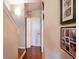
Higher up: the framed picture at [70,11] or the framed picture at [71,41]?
the framed picture at [70,11]

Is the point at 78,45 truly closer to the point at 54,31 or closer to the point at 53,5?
the point at 54,31

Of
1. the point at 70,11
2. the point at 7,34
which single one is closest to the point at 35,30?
the point at 7,34

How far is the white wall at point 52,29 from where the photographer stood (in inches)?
72.9

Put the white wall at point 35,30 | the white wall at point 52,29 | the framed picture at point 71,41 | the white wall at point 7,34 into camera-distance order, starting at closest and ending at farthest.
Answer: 1. the framed picture at point 71,41
2. the white wall at point 52,29
3. the white wall at point 7,34
4. the white wall at point 35,30

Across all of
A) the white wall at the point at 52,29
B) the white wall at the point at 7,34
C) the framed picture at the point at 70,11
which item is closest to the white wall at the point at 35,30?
the white wall at the point at 7,34

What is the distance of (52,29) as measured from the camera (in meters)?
1.88

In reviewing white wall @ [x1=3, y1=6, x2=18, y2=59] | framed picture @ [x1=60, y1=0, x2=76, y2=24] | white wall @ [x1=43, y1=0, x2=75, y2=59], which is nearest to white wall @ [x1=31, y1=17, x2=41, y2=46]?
white wall @ [x1=3, y1=6, x2=18, y2=59]

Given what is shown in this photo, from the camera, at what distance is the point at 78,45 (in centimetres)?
68

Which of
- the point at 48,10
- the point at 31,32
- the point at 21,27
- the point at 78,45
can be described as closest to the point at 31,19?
the point at 31,32

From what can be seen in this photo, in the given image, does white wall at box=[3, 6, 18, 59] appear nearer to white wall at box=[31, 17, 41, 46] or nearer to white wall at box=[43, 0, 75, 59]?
white wall at box=[43, 0, 75, 59]

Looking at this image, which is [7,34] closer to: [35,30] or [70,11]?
[70,11]

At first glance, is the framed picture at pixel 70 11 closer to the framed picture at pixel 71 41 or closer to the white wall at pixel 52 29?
the framed picture at pixel 71 41

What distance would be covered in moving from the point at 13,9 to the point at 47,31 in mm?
4798

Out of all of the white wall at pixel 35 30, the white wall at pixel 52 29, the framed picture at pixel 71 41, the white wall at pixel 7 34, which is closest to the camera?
the framed picture at pixel 71 41
